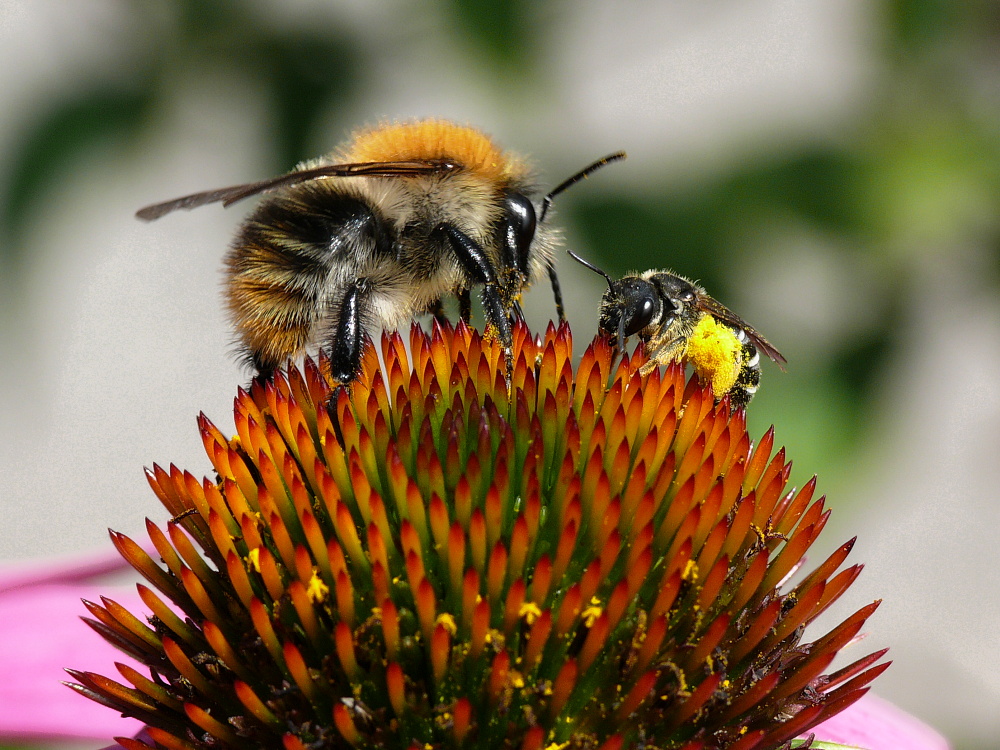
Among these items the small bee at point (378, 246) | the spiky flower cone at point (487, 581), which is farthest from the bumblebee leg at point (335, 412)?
the small bee at point (378, 246)

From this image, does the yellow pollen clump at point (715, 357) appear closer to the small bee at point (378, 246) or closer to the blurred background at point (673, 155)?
the small bee at point (378, 246)

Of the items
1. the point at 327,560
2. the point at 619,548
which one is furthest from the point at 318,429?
the point at 619,548

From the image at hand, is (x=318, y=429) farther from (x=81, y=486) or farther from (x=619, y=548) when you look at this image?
(x=81, y=486)

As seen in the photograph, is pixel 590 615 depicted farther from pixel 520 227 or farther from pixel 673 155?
pixel 673 155

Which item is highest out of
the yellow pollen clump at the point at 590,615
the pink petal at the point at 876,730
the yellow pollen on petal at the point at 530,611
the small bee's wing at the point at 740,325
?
the small bee's wing at the point at 740,325

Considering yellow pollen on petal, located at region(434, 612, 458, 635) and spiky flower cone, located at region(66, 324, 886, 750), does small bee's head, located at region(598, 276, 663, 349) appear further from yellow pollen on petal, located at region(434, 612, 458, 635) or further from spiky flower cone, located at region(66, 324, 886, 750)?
yellow pollen on petal, located at region(434, 612, 458, 635)

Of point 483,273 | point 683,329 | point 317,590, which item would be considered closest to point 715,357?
point 683,329
